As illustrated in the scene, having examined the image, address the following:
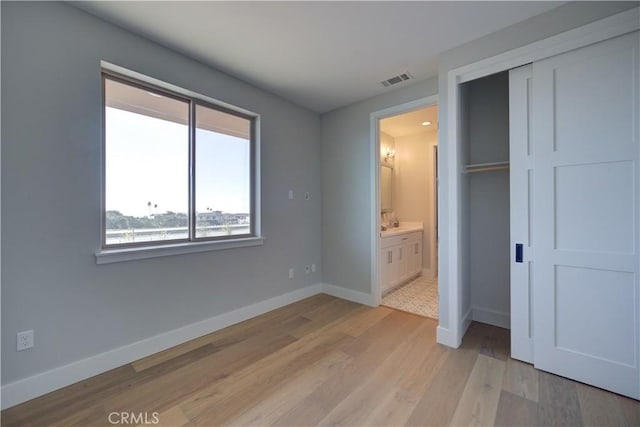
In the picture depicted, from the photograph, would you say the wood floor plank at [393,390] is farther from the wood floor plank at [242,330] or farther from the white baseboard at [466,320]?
the wood floor plank at [242,330]

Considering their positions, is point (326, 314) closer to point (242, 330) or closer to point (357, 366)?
point (242, 330)

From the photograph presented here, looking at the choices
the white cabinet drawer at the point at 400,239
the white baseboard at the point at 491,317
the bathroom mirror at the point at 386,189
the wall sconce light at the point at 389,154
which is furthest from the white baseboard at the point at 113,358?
the wall sconce light at the point at 389,154

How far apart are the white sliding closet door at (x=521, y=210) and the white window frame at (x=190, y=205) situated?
250cm

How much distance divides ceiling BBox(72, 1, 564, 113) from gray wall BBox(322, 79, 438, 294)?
2.43 ft

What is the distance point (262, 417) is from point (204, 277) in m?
1.46

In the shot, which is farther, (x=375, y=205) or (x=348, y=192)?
(x=348, y=192)

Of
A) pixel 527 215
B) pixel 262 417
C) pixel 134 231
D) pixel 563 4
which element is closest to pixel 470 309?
pixel 527 215

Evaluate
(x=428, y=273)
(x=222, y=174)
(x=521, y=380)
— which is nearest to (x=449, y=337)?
(x=521, y=380)

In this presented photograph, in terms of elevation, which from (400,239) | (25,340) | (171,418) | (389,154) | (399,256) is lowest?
(171,418)

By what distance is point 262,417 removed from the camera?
1.58 m

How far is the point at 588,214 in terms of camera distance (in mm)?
1832

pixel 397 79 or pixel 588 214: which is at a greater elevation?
pixel 397 79

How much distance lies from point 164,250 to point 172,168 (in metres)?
0.77

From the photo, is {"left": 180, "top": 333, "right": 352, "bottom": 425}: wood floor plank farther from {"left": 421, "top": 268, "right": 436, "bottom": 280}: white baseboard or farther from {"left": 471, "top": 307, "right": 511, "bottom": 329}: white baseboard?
{"left": 421, "top": 268, "right": 436, "bottom": 280}: white baseboard
